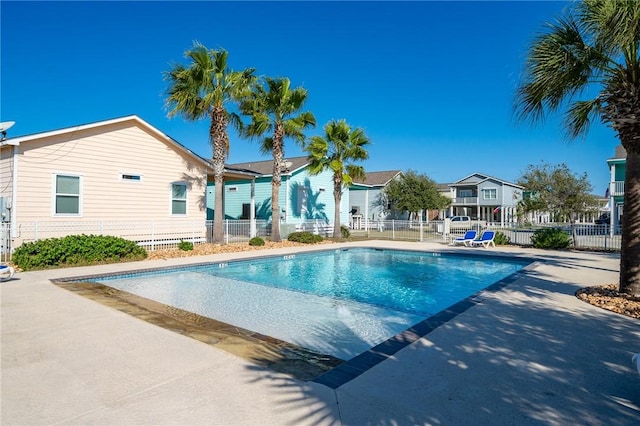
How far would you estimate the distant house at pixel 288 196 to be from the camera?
24.8 metres

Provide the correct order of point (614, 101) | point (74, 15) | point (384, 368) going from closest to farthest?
point (384, 368), point (614, 101), point (74, 15)

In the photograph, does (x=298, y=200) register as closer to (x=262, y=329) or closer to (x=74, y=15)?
(x=74, y=15)

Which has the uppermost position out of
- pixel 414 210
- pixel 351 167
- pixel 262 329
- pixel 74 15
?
pixel 74 15

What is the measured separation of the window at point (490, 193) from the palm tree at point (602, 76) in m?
41.5

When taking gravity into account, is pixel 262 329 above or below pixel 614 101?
below

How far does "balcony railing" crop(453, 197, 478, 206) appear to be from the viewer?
48062mm

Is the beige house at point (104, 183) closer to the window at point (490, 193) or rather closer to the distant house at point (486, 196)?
the distant house at point (486, 196)

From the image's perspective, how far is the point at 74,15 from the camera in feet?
43.1

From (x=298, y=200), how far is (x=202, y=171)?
903cm

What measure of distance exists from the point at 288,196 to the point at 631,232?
1941cm

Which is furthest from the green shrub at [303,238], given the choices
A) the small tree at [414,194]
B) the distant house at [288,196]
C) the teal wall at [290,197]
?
the small tree at [414,194]

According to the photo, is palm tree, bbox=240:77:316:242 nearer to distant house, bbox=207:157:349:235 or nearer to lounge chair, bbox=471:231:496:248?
distant house, bbox=207:157:349:235

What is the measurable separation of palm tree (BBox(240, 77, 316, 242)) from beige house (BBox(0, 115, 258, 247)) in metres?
3.31

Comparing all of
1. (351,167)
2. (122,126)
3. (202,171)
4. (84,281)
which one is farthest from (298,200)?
(84,281)
